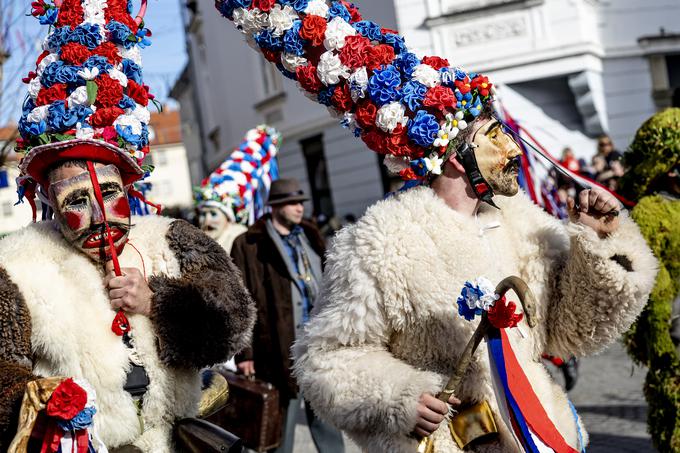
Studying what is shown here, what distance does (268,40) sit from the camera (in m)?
3.35

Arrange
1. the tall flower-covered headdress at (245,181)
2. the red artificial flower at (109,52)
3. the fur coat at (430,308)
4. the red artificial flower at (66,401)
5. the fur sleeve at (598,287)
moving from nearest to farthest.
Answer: the red artificial flower at (66,401) < the fur coat at (430,308) < the fur sleeve at (598,287) < the red artificial flower at (109,52) < the tall flower-covered headdress at (245,181)

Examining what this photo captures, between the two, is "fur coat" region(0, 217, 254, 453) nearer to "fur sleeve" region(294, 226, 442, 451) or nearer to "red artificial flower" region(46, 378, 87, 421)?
"red artificial flower" region(46, 378, 87, 421)

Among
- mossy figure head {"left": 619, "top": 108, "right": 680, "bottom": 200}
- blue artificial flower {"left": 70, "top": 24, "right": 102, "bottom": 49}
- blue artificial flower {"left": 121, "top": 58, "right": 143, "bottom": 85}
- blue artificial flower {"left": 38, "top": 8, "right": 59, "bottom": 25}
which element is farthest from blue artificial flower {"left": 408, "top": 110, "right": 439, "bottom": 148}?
mossy figure head {"left": 619, "top": 108, "right": 680, "bottom": 200}

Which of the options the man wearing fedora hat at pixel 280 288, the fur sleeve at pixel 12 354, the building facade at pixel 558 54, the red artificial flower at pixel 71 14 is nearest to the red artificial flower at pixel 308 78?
the red artificial flower at pixel 71 14

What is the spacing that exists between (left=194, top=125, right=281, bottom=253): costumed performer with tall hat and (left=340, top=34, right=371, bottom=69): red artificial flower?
424 centimetres

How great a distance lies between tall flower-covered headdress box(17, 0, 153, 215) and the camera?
11.2 feet

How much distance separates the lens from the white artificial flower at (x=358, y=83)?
3.27m

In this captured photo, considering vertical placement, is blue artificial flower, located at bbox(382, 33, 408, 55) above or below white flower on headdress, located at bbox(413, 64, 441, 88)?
above

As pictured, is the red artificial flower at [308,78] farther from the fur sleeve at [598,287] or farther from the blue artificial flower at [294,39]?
the fur sleeve at [598,287]

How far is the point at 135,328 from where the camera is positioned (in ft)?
11.1

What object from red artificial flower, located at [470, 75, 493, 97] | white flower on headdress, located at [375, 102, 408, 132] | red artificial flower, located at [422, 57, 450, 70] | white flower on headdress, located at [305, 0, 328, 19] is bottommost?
white flower on headdress, located at [375, 102, 408, 132]

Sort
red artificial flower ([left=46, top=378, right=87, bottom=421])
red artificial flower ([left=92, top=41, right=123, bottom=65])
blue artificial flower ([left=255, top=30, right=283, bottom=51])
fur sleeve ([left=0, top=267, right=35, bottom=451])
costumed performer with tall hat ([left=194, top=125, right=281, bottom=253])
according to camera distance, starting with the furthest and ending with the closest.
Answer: costumed performer with tall hat ([left=194, top=125, right=281, bottom=253]) < red artificial flower ([left=92, top=41, right=123, bottom=65]) < blue artificial flower ([left=255, top=30, right=283, bottom=51]) < fur sleeve ([left=0, top=267, right=35, bottom=451]) < red artificial flower ([left=46, top=378, right=87, bottom=421])

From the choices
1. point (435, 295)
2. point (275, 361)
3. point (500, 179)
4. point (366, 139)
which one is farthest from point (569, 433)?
point (275, 361)

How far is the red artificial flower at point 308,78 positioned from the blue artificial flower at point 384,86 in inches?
8.0
